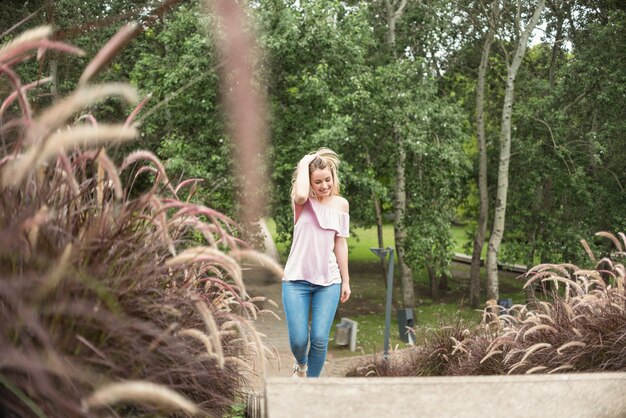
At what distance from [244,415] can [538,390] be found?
145 centimetres

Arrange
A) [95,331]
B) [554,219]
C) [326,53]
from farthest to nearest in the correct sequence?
[554,219] → [326,53] → [95,331]

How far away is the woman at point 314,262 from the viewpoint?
16.3ft

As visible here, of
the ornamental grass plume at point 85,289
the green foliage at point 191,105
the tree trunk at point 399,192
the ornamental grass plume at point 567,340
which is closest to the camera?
the ornamental grass plume at point 85,289

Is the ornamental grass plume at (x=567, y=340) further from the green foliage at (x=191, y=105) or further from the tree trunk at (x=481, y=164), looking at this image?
the tree trunk at (x=481, y=164)

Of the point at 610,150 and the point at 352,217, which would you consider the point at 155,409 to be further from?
A: the point at 610,150

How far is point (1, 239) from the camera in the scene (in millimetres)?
2191

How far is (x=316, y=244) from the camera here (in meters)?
5.02

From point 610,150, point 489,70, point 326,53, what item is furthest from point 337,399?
point 489,70

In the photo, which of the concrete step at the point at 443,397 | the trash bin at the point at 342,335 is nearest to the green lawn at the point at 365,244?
the trash bin at the point at 342,335

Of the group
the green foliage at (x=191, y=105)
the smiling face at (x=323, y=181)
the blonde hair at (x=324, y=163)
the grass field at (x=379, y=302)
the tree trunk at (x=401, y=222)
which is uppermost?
the green foliage at (x=191, y=105)

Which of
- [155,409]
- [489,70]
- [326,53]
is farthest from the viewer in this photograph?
[489,70]

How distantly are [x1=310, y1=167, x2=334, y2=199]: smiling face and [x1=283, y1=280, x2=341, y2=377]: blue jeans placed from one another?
0.62 meters

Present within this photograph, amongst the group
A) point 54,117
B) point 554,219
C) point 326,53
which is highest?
point 326,53

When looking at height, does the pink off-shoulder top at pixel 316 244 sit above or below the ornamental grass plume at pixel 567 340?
above
